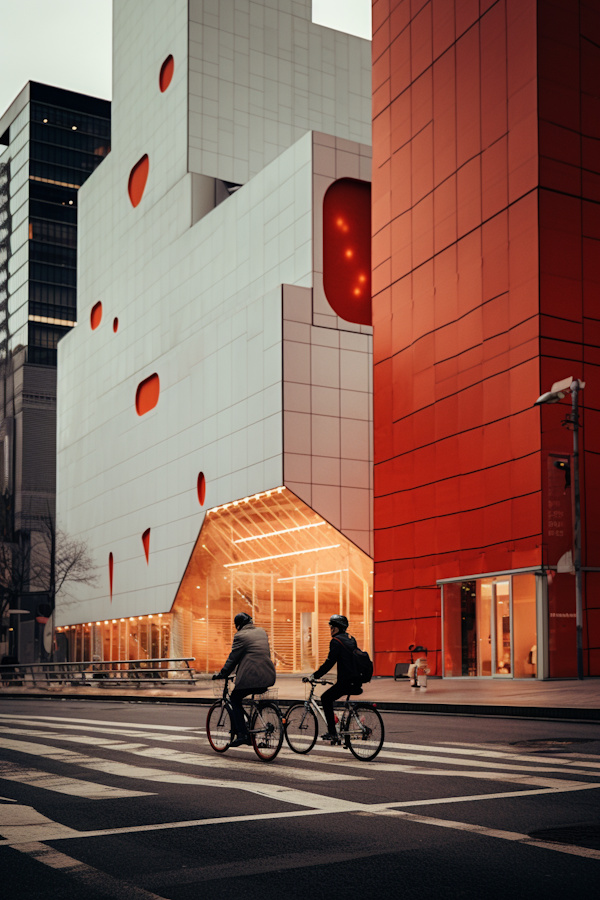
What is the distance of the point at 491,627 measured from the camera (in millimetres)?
30250

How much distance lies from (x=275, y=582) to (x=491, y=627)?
721 inches

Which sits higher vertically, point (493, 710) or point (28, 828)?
point (28, 828)

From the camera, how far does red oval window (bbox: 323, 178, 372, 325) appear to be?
43094 millimetres

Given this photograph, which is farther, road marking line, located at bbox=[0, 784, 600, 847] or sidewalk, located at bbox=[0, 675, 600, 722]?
sidewalk, located at bbox=[0, 675, 600, 722]

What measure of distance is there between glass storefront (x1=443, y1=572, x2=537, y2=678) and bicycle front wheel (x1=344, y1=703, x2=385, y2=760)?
1714 centimetres

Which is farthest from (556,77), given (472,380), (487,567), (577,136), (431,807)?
(431,807)

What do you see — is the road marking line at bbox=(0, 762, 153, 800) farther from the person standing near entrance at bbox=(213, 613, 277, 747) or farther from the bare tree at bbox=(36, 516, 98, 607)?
the bare tree at bbox=(36, 516, 98, 607)

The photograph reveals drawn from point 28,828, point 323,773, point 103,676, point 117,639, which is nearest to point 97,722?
point 323,773

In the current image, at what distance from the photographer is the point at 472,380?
Answer: 3184 cm

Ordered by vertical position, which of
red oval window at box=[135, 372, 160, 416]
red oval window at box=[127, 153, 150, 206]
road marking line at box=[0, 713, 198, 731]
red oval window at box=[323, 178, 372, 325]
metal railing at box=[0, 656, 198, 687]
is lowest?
metal railing at box=[0, 656, 198, 687]

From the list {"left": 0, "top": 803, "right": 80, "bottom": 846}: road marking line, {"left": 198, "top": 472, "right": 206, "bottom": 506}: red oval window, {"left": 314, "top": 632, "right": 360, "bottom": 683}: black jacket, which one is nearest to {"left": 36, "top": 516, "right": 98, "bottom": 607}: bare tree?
{"left": 198, "top": 472, "right": 206, "bottom": 506}: red oval window

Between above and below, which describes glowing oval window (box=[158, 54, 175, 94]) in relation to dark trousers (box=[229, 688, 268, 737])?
above

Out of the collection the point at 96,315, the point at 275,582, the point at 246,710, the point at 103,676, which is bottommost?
the point at 103,676

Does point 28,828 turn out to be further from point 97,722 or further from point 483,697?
point 483,697
